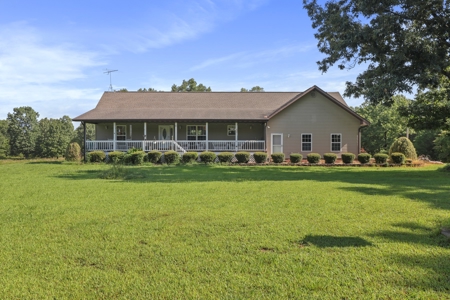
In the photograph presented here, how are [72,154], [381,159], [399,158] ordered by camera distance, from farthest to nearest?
[72,154] → [381,159] → [399,158]

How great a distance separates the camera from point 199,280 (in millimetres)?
3441

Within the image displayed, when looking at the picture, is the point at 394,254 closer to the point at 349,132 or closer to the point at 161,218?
the point at 161,218

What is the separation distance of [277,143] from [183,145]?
7.07m

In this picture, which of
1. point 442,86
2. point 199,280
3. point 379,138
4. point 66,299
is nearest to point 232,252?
point 199,280

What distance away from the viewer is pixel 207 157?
819 inches

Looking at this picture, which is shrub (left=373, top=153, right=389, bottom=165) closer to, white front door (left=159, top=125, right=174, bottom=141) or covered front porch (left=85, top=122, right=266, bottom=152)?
covered front porch (left=85, top=122, right=266, bottom=152)

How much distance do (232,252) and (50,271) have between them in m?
2.21

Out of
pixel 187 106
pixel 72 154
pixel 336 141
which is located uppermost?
pixel 187 106

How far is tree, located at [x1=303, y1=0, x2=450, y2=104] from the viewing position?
1266 cm

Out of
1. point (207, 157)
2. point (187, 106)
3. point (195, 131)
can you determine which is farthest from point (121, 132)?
point (207, 157)

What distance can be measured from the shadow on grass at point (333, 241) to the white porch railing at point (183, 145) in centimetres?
1833

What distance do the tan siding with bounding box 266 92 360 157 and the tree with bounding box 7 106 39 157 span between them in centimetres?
4791

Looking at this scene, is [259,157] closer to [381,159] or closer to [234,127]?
[234,127]

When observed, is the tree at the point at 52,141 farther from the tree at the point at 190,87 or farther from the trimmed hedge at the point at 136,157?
the trimmed hedge at the point at 136,157
